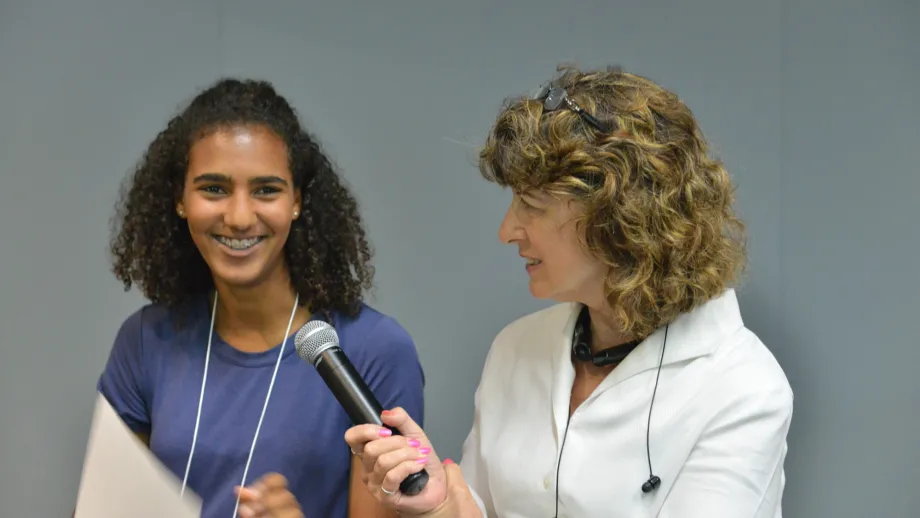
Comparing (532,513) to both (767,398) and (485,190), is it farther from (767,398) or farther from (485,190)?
(485,190)

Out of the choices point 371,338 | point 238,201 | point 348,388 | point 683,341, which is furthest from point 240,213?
point 683,341

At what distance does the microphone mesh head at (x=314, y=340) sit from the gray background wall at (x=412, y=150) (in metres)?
1.01

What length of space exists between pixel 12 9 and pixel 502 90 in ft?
4.07

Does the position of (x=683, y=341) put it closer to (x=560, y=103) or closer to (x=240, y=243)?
(x=560, y=103)

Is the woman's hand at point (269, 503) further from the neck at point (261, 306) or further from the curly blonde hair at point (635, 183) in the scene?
the curly blonde hair at point (635, 183)

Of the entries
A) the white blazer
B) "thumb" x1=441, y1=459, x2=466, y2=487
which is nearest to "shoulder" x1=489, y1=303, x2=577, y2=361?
the white blazer

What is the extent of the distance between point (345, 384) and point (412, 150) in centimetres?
118

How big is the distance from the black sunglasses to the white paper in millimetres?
867

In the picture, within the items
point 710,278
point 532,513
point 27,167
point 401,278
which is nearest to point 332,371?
point 532,513

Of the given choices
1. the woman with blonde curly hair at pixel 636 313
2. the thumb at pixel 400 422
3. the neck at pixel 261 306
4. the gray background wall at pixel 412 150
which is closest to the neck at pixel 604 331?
the woman with blonde curly hair at pixel 636 313

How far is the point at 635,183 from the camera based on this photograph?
5.29 feet

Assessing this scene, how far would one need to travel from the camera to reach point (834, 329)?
2328 mm

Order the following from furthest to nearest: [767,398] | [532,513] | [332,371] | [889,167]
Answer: [889,167] → [532,513] → [767,398] → [332,371]

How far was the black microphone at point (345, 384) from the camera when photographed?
55.8 inches
